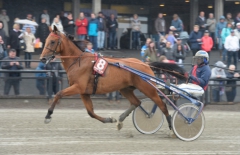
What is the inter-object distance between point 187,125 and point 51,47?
9.19ft

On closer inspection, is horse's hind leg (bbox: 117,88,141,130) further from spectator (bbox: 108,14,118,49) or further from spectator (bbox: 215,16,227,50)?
spectator (bbox: 215,16,227,50)

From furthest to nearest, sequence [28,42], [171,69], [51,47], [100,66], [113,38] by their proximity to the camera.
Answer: [113,38] → [28,42] → [171,69] → [51,47] → [100,66]

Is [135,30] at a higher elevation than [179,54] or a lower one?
higher

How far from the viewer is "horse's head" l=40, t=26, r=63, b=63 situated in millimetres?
9828

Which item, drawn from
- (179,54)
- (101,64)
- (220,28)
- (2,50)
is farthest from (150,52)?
(101,64)

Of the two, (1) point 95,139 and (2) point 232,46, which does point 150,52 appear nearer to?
(2) point 232,46

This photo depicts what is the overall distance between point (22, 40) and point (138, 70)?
329 inches

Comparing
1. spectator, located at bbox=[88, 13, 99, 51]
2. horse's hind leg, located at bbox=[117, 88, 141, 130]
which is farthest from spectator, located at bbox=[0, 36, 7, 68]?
horse's hind leg, located at bbox=[117, 88, 141, 130]

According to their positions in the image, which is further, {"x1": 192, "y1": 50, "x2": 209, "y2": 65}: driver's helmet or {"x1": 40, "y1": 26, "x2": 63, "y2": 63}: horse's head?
{"x1": 40, "y1": 26, "x2": 63, "y2": 63}: horse's head

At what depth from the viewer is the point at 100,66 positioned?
9.65 metres

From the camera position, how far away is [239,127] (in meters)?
11.2

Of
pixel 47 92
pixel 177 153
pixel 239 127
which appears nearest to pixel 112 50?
pixel 47 92

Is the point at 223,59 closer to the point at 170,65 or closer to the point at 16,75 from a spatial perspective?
the point at 16,75

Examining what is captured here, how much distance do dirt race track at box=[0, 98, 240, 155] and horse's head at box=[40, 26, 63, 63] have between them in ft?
4.48
